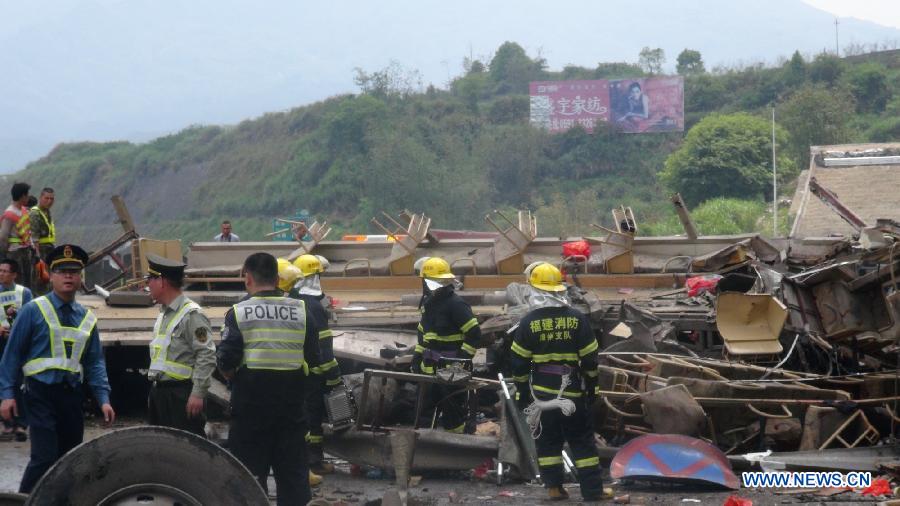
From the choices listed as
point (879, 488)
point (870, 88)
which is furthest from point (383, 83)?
point (879, 488)

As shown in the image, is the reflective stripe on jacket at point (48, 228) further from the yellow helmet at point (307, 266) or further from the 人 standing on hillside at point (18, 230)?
the yellow helmet at point (307, 266)

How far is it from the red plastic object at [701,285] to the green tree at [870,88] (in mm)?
43935

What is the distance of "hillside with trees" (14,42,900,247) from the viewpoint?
4288 centimetres

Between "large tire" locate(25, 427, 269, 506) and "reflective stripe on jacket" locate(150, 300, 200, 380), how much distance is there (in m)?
2.46

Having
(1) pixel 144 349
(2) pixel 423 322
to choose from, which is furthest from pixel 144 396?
(2) pixel 423 322

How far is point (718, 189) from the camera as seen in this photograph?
136 feet

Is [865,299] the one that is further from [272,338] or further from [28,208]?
[28,208]

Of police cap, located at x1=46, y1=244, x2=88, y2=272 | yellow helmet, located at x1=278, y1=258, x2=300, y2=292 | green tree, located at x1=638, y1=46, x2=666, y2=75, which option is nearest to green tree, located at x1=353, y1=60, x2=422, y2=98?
green tree, located at x1=638, y1=46, x2=666, y2=75

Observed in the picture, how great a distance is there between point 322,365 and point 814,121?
132ft

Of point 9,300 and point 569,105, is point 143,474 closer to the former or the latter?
point 9,300

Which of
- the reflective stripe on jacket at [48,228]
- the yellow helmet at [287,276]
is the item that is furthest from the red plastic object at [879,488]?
the reflective stripe on jacket at [48,228]

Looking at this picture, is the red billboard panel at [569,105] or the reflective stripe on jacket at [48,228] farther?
the red billboard panel at [569,105]

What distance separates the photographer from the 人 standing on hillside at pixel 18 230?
12083 mm

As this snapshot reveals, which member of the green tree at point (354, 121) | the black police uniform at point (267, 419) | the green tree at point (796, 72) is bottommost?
the black police uniform at point (267, 419)
